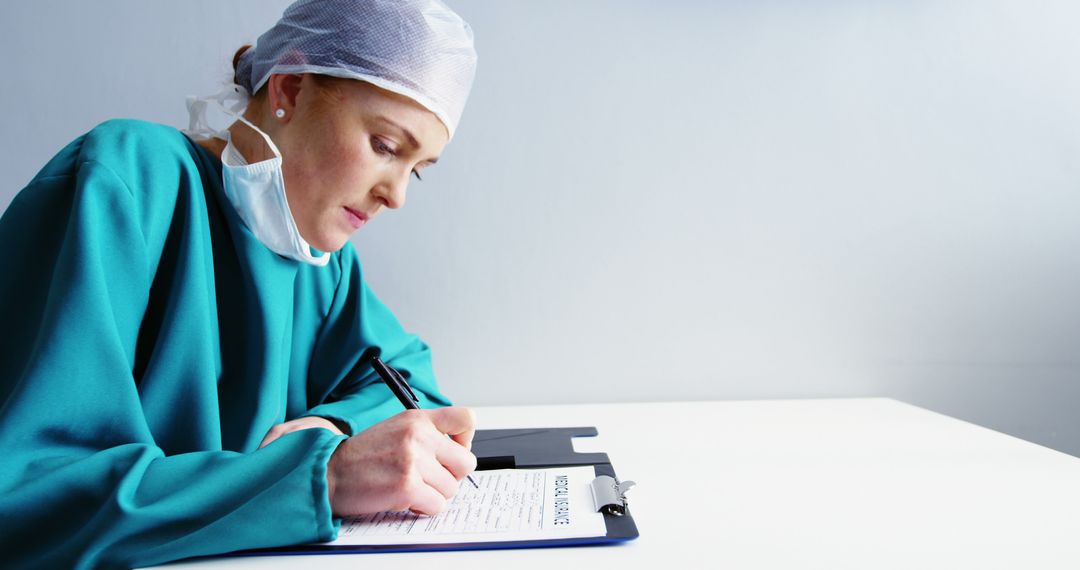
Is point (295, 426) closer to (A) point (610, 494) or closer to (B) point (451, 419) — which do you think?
(B) point (451, 419)

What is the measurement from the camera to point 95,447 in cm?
69

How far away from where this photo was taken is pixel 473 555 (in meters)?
0.62

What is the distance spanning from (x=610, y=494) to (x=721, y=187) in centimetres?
94

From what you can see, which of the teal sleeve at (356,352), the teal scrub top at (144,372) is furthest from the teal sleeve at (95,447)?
the teal sleeve at (356,352)

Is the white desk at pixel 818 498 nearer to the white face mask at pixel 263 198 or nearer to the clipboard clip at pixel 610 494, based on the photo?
the clipboard clip at pixel 610 494

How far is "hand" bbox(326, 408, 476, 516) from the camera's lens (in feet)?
2.19

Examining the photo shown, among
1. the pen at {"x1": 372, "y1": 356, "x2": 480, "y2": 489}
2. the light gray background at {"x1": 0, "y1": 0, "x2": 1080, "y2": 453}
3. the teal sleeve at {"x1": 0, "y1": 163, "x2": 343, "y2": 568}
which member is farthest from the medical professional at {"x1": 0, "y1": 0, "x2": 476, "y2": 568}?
the light gray background at {"x1": 0, "y1": 0, "x2": 1080, "y2": 453}

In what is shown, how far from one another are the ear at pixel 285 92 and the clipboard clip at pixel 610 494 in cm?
61

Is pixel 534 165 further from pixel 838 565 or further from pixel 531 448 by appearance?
pixel 838 565

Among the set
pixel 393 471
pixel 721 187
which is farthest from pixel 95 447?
pixel 721 187

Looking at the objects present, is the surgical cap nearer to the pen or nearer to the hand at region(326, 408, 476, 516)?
the pen

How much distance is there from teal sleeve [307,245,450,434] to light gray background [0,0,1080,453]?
0.26 m

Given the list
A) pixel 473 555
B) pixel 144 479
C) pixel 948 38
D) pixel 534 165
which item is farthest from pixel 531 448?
pixel 948 38

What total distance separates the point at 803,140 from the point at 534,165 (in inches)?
21.7
